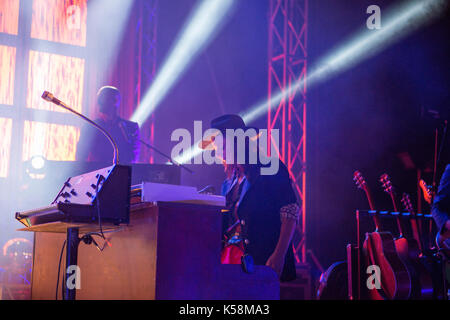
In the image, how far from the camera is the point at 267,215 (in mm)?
2801

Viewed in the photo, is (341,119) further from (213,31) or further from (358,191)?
(213,31)

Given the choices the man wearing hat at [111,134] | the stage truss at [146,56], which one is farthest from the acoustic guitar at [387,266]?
the stage truss at [146,56]

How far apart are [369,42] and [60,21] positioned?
4135mm

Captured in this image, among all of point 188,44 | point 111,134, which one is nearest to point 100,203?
point 111,134

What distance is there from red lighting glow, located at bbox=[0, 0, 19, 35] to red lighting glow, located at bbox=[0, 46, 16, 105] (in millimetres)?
245

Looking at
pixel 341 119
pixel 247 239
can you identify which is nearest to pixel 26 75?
pixel 341 119

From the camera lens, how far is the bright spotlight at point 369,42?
584 cm

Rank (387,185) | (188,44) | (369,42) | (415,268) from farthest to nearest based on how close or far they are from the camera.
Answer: (188,44) → (369,42) → (387,185) → (415,268)

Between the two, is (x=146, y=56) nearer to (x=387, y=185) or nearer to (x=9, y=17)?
(x=9, y=17)

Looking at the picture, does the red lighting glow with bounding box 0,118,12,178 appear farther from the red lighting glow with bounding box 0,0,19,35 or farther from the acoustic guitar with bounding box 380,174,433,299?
the acoustic guitar with bounding box 380,174,433,299

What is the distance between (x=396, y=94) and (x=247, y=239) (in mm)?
4034

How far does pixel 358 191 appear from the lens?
19.9 ft

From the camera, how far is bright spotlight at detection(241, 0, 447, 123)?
5.84m
